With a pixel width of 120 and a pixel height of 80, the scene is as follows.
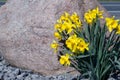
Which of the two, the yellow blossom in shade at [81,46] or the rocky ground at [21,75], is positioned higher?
the yellow blossom in shade at [81,46]

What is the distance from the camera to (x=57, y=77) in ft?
22.7

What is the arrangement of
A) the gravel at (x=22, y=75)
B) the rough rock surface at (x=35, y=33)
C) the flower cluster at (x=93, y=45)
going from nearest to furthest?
the flower cluster at (x=93, y=45) < the gravel at (x=22, y=75) < the rough rock surface at (x=35, y=33)

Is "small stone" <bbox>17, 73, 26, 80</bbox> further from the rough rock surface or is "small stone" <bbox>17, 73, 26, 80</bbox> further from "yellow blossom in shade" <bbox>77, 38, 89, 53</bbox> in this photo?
"yellow blossom in shade" <bbox>77, 38, 89, 53</bbox>

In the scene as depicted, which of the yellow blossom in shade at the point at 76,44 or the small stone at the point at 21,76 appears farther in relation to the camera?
the small stone at the point at 21,76

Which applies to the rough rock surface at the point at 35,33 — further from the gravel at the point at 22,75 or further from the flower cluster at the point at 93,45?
the flower cluster at the point at 93,45

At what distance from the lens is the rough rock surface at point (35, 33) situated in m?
6.98

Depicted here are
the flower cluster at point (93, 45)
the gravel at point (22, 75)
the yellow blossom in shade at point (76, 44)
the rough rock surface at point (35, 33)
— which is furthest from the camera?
the rough rock surface at point (35, 33)

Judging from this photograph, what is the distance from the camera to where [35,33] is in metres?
7.09

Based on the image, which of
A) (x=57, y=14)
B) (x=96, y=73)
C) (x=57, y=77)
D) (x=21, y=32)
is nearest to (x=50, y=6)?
(x=57, y=14)

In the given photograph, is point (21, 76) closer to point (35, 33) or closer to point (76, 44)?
point (35, 33)

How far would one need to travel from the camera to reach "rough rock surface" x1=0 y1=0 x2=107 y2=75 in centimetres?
698

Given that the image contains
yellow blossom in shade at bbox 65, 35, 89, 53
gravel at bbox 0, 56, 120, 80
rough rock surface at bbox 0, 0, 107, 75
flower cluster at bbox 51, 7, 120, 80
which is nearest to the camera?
yellow blossom in shade at bbox 65, 35, 89, 53

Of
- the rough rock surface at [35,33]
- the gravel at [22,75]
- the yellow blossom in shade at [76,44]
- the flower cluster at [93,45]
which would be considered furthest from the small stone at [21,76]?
the yellow blossom in shade at [76,44]

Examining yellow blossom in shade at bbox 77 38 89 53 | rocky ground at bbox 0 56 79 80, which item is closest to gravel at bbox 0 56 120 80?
rocky ground at bbox 0 56 79 80
